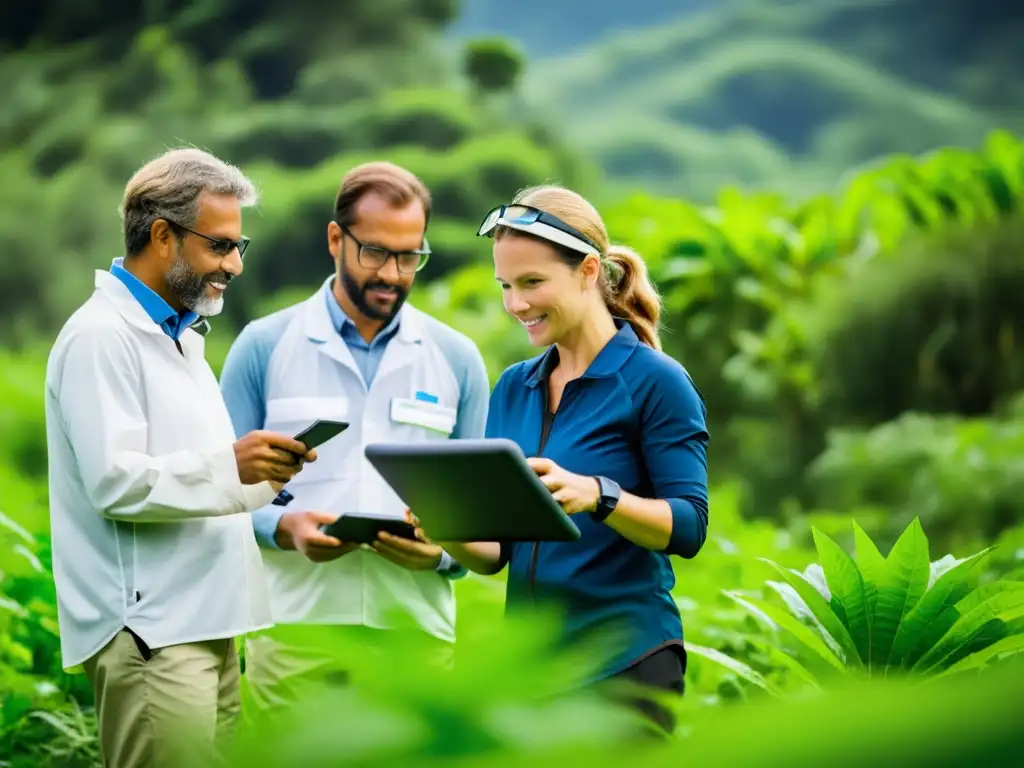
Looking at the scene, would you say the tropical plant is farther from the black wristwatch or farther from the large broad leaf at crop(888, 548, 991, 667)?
the black wristwatch

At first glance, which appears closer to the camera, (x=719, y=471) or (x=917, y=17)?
(x=719, y=471)

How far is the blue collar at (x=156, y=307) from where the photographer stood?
11.1ft

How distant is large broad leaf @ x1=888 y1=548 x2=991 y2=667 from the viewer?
11.1 ft

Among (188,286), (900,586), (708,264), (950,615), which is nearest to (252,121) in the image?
(708,264)

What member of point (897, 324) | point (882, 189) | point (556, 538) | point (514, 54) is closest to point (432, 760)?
point (556, 538)

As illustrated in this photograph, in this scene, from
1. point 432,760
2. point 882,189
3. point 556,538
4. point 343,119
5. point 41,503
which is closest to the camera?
point 432,760

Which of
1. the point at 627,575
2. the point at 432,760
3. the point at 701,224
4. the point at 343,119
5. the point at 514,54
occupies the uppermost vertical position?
the point at 514,54

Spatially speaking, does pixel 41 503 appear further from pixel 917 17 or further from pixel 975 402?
pixel 917 17

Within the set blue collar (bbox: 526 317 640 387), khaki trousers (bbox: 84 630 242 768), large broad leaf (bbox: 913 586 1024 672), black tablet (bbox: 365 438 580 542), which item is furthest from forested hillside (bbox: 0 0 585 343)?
black tablet (bbox: 365 438 580 542)

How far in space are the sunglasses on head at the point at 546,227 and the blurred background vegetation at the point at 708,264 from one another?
968 mm

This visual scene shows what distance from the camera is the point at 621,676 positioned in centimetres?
300

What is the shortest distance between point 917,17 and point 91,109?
1341cm

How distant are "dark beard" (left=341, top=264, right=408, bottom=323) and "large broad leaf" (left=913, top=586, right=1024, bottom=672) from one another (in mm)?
1754

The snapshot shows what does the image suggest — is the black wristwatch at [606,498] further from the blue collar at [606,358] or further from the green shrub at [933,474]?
the green shrub at [933,474]
